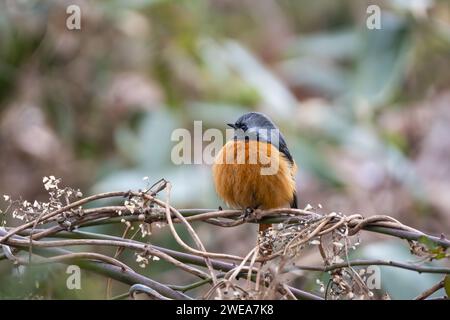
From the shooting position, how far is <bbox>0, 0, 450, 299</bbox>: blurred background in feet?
20.5

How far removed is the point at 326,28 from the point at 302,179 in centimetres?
259

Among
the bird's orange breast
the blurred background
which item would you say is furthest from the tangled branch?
the blurred background

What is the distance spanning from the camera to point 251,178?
3932 millimetres

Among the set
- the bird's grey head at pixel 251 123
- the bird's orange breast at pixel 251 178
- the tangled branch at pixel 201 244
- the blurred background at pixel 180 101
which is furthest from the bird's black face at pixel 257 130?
the tangled branch at pixel 201 244

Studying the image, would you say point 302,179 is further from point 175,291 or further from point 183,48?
point 175,291

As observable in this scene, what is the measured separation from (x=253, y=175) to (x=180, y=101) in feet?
9.65

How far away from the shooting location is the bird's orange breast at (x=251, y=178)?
394cm

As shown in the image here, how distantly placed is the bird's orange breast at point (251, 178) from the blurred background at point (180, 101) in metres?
1.55

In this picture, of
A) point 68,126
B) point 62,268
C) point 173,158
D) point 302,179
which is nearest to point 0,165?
point 68,126

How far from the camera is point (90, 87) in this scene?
23.7 ft

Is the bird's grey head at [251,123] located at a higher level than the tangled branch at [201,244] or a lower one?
higher

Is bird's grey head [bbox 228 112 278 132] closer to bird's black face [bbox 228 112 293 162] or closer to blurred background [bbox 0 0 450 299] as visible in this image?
bird's black face [bbox 228 112 293 162]

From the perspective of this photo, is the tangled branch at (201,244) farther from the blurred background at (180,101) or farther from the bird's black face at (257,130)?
the blurred background at (180,101)

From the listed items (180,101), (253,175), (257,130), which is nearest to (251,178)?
(253,175)
